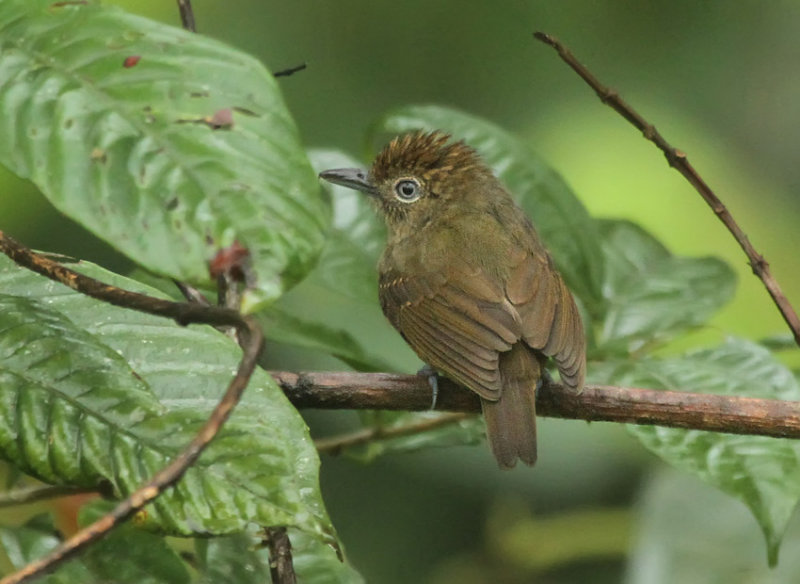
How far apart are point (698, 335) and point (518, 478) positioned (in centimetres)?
84

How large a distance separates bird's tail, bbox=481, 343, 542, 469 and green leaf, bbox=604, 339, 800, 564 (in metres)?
0.22

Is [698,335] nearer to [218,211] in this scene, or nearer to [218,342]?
[218,342]

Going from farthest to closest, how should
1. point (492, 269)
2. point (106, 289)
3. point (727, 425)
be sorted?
point (492, 269) < point (727, 425) < point (106, 289)

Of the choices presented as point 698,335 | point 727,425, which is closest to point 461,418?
point 727,425

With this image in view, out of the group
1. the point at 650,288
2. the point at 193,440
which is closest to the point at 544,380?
the point at 650,288

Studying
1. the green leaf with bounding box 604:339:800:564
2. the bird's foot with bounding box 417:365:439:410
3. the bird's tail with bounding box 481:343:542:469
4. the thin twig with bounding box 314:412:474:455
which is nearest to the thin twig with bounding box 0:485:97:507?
the thin twig with bounding box 314:412:474:455

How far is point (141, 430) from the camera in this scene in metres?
1.67

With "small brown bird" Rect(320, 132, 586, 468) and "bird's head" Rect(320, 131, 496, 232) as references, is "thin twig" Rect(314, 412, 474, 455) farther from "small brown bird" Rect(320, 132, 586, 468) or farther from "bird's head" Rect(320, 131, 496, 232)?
"bird's head" Rect(320, 131, 496, 232)

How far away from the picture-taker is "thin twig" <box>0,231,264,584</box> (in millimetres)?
1210

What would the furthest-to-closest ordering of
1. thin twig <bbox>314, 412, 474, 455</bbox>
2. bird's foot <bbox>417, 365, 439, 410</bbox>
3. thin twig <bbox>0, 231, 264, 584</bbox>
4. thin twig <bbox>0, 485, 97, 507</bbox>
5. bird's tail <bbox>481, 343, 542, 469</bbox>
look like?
thin twig <bbox>314, 412, 474, 455</bbox>, bird's tail <bbox>481, 343, 542, 469</bbox>, bird's foot <bbox>417, 365, 439, 410</bbox>, thin twig <bbox>0, 485, 97, 507</bbox>, thin twig <bbox>0, 231, 264, 584</bbox>

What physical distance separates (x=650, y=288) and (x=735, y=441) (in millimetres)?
787

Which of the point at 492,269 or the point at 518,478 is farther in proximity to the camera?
the point at 518,478

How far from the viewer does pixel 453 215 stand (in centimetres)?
365

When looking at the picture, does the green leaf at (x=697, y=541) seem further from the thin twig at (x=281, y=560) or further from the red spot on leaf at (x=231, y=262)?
the red spot on leaf at (x=231, y=262)
